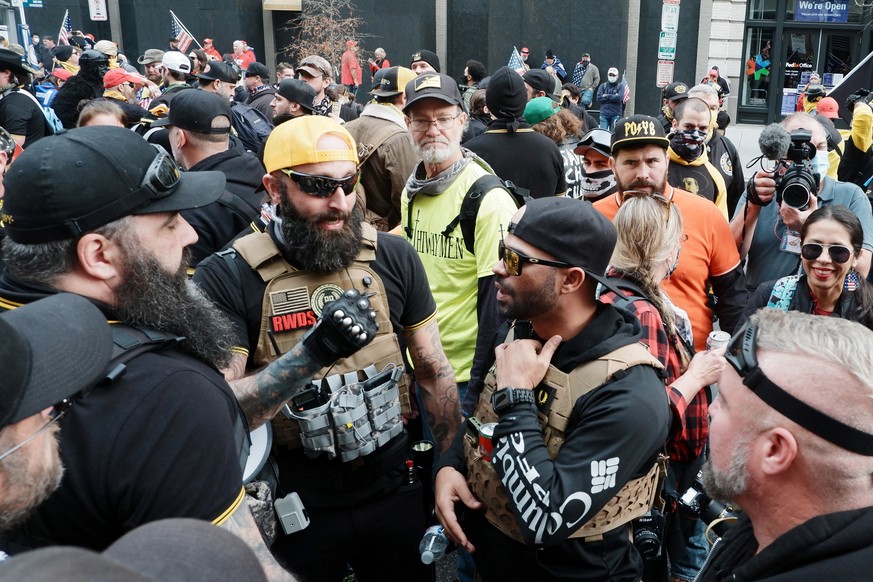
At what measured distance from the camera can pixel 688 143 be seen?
526 centimetres

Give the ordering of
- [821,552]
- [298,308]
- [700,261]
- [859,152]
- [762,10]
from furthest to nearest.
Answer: [762,10] < [859,152] < [700,261] < [298,308] < [821,552]

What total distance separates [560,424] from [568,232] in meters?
0.62

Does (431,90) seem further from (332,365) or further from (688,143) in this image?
(332,365)

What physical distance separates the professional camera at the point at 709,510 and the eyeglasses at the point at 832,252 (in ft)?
5.39

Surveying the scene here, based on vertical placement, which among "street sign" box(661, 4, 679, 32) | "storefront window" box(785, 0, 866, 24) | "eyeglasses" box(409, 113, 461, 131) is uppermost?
"storefront window" box(785, 0, 866, 24)

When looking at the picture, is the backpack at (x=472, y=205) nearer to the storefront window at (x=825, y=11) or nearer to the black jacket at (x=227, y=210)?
the black jacket at (x=227, y=210)

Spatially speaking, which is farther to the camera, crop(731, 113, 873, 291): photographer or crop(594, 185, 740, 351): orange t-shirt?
crop(731, 113, 873, 291): photographer

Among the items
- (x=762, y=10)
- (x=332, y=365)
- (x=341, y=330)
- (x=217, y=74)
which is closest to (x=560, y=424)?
(x=341, y=330)

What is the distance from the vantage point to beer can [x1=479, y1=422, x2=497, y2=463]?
2545mm

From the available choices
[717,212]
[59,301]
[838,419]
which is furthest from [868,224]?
[59,301]

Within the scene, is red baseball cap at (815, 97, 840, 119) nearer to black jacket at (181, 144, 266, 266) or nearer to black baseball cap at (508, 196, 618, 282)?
black jacket at (181, 144, 266, 266)

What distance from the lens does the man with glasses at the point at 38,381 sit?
1.38m

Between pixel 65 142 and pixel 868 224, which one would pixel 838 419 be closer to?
pixel 65 142

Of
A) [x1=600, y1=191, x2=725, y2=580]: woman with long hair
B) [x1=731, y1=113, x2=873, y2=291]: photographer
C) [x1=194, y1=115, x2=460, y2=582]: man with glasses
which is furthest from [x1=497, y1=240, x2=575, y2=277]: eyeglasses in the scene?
[x1=731, y1=113, x2=873, y2=291]: photographer
